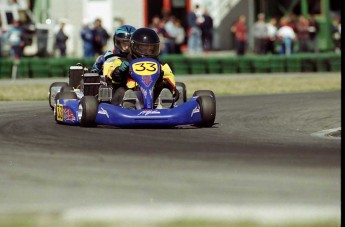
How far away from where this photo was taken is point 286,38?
32.1 m

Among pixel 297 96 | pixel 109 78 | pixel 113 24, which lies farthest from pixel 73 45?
pixel 109 78

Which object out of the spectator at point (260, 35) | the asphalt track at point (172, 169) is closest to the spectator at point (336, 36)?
the spectator at point (260, 35)

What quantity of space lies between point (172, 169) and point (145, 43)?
4.19m

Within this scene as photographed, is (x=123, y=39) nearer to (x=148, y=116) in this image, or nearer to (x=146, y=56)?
(x=146, y=56)

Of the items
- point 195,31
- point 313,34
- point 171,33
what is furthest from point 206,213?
point 313,34

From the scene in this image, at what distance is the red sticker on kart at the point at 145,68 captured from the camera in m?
12.6

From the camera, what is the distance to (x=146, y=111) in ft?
39.7

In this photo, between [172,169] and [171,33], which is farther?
[171,33]

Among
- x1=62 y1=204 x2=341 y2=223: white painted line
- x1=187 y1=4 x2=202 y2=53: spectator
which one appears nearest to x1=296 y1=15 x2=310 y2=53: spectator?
x1=187 y1=4 x2=202 y2=53: spectator

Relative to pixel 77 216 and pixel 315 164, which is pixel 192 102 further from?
pixel 77 216

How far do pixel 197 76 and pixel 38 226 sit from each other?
20.0m

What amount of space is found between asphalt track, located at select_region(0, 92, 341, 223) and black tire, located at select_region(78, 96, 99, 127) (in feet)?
0.71

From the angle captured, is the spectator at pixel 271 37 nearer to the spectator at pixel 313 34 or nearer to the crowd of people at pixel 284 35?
the crowd of people at pixel 284 35

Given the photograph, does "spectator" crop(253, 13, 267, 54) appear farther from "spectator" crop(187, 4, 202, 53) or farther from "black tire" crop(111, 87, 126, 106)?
"black tire" crop(111, 87, 126, 106)
